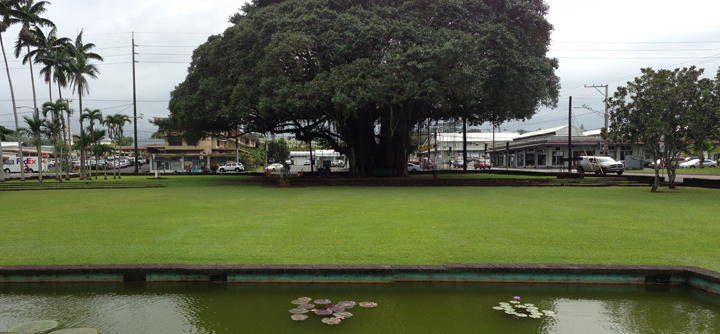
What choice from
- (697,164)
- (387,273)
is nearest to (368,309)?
(387,273)

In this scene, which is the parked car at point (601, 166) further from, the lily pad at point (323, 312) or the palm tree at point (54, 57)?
the palm tree at point (54, 57)

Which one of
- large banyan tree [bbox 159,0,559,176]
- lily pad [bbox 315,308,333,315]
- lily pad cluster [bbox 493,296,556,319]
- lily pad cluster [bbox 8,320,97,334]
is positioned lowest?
lily pad cluster [bbox 493,296,556,319]

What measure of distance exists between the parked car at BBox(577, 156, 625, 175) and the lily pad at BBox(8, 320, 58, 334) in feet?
108

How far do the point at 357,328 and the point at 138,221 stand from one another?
733 cm

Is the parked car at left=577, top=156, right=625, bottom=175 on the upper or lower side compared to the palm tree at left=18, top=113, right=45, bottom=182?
lower

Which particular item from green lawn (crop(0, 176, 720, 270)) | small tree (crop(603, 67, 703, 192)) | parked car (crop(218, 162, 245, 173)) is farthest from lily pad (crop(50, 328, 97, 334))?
parked car (crop(218, 162, 245, 173))

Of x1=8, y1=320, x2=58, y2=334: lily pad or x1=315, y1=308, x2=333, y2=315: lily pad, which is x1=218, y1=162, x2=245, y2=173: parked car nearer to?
A: x1=8, y1=320, x2=58, y2=334: lily pad

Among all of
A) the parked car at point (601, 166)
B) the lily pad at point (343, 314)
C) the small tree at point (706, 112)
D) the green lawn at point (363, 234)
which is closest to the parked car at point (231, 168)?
the parked car at point (601, 166)

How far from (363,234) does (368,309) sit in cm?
324

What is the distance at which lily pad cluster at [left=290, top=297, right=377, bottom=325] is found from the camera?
4532 millimetres

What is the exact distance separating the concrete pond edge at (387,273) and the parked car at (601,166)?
28.4 m

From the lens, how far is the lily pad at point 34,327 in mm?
4285

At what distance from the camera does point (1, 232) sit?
28.0 feet

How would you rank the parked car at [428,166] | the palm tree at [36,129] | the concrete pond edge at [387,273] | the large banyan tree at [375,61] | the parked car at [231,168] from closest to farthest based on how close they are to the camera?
the concrete pond edge at [387,273] < the large banyan tree at [375,61] < the palm tree at [36,129] < the parked car at [428,166] < the parked car at [231,168]
